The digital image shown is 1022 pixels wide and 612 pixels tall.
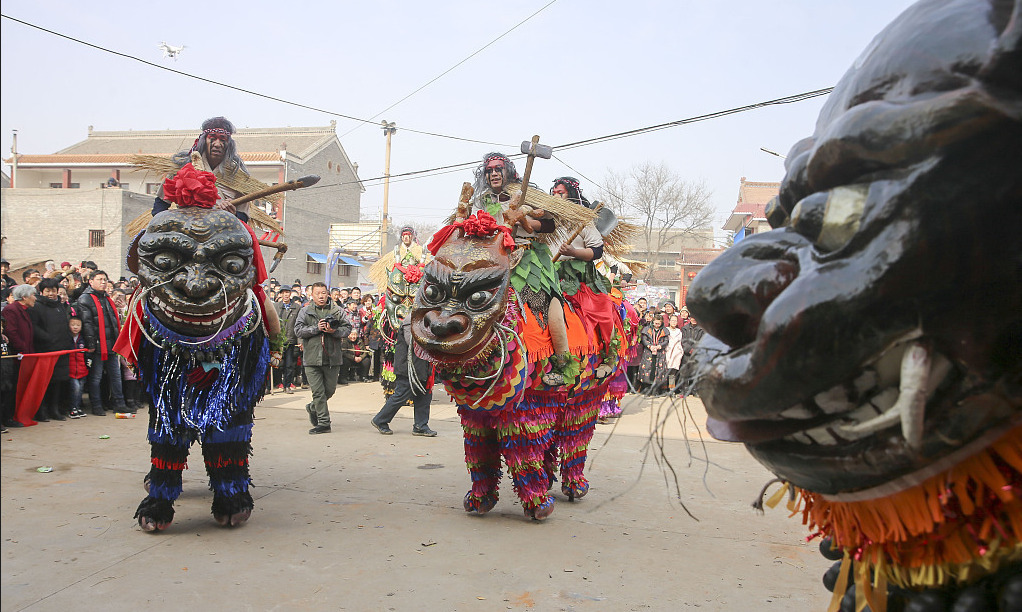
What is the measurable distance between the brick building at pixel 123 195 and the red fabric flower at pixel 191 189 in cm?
1238

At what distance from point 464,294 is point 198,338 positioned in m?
1.53

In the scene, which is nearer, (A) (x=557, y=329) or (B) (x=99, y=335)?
(A) (x=557, y=329)

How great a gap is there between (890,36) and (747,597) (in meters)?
3.18

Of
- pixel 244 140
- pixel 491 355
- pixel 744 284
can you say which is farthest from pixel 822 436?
pixel 244 140

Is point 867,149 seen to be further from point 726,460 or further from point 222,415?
point 726,460

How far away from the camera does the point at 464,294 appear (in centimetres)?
427

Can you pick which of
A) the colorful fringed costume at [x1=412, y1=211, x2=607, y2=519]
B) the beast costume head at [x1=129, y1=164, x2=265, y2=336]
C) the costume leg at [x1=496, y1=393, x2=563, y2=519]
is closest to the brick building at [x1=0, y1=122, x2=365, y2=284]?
the beast costume head at [x1=129, y1=164, x2=265, y2=336]

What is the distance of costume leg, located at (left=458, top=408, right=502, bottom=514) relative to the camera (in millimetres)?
4852

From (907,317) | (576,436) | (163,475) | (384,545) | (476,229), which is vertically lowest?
(384,545)

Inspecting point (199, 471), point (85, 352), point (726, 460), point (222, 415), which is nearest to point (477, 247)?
point (222, 415)

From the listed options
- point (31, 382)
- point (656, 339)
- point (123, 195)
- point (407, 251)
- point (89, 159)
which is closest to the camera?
point (31, 382)

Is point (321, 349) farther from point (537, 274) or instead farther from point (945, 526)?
point (945, 526)

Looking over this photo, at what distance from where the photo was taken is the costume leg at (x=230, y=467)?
14.7 feet

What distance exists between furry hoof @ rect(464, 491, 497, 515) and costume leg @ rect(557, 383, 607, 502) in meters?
0.74
